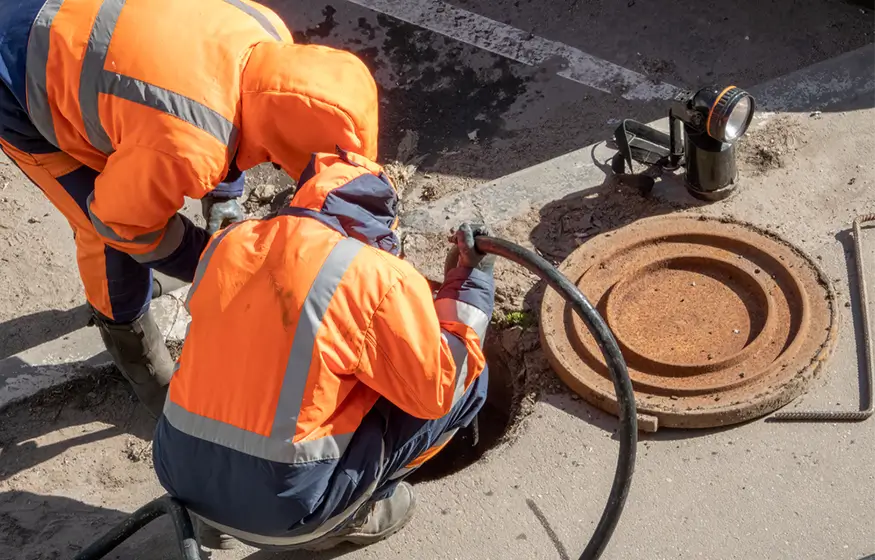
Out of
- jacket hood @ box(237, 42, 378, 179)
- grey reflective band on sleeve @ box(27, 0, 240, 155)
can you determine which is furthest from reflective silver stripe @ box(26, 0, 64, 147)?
jacket hood @ box(237, 42, 378, 179)

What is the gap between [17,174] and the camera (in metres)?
5.46

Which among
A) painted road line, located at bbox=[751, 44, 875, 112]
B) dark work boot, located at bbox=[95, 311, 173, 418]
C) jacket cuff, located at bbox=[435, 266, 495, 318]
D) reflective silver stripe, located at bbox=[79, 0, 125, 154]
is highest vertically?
painted road line, located at bbox=[751, 44, 875, 112]

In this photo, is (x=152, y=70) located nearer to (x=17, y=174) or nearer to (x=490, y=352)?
(x=490, y=352)

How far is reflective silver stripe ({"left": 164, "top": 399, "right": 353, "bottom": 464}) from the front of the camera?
100.0 inches

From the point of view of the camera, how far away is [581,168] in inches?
183

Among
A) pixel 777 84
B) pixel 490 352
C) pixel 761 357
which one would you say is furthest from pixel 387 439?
pixel 777 84

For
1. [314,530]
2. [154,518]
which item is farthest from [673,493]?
[154,518]

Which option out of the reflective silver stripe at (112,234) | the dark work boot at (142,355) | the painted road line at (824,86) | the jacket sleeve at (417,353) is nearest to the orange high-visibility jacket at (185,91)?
the reflective silver stripe at (112,234)

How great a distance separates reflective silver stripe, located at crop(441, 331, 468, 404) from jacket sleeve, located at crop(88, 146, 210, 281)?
0.97m

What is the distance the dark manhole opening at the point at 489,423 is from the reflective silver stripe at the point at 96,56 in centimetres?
198

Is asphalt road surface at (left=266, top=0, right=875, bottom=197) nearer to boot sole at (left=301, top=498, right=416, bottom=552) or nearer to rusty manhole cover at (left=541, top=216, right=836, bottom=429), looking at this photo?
rusty manhole cover at (left=541, top=216, right=836, bottom=429)

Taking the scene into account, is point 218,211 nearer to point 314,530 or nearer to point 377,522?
point 377,522

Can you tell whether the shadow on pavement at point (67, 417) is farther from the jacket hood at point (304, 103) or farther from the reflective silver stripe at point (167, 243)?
the jacket hood at point (304, 103)

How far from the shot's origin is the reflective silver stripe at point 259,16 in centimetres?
307
